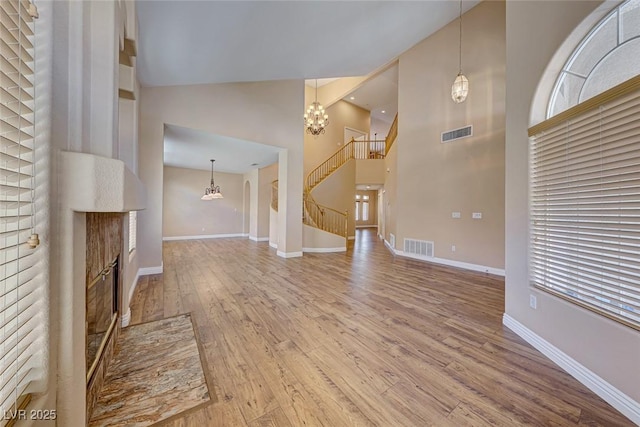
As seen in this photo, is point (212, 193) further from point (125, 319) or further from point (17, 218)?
point (17, 218)

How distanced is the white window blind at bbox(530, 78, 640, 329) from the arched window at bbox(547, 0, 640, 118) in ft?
1.12

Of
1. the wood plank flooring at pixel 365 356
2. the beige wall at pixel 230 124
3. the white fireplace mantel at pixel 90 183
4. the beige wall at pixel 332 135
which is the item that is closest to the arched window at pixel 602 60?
the wood plank flooring at pixel 365 356

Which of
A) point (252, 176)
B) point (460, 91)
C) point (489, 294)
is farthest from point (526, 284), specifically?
point (252, 176)

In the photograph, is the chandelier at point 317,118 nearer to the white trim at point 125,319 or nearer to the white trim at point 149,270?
the white trim at point 149,270

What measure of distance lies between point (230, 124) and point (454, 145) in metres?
5.22

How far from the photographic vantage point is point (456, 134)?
562 cm

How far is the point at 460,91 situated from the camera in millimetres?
4219

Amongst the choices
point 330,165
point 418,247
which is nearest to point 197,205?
point 330,165

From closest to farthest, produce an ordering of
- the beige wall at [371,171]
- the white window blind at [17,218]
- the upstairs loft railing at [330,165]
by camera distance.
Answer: the white window blind at [17,218] < the beige wall at [371,171] < the upstairs loft railing at [330,165]

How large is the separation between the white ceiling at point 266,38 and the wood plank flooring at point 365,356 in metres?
3.41

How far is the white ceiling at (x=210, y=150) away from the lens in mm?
5312

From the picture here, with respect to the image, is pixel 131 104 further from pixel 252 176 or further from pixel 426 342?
pixel 252 176

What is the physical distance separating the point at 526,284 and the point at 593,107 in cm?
167

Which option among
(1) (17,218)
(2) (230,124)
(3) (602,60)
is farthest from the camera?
(2) (230,124)
